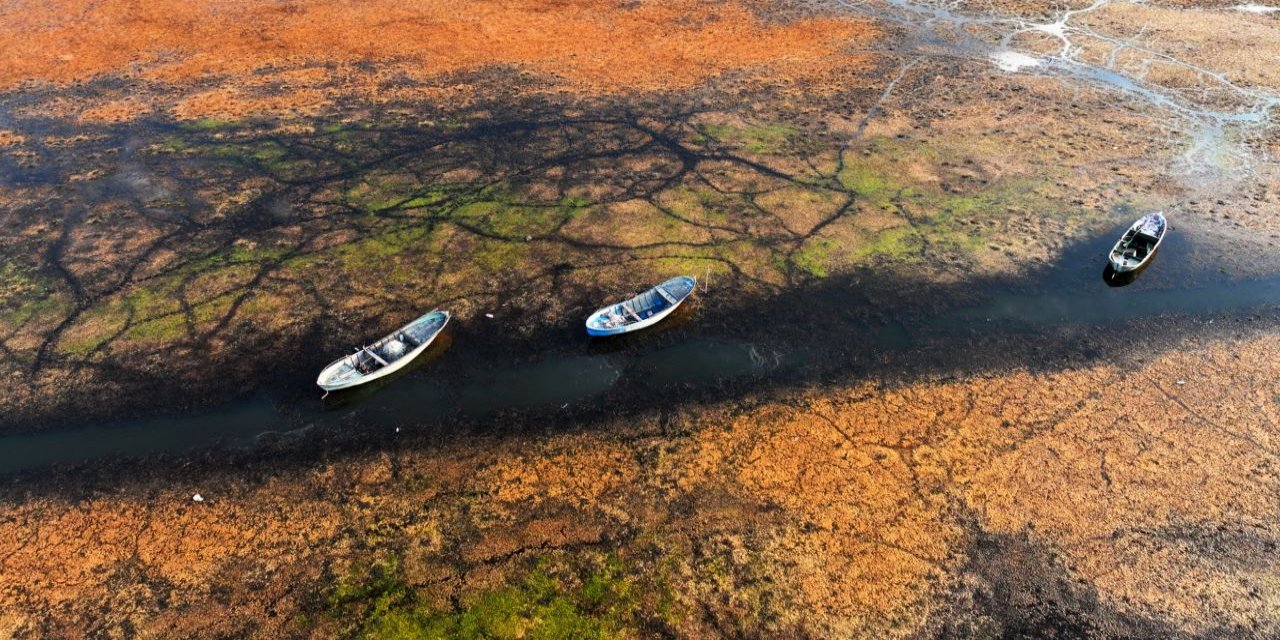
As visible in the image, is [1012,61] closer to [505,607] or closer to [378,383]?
[378,383]

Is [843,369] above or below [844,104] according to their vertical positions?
below

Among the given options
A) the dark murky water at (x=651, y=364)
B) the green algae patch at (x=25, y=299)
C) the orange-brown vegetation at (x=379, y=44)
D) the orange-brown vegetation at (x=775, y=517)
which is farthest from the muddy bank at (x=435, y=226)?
the orange-brown vegetation at (x=379, y=44)

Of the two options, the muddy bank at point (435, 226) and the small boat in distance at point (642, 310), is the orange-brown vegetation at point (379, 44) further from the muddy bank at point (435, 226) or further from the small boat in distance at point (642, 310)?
the small boat in distance at point (642, 310)

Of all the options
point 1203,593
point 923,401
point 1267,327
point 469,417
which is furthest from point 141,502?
point 1267,327

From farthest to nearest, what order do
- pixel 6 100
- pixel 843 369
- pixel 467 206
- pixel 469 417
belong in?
pixel 6 100 → pixel 467 206 → pixel 843 369 → pixel 469 417

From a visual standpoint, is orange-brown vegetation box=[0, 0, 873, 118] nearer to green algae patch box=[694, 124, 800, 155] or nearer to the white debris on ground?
green algae patch box=[694, 124, 800, 155]

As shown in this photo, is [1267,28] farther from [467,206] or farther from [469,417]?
[469,417]
